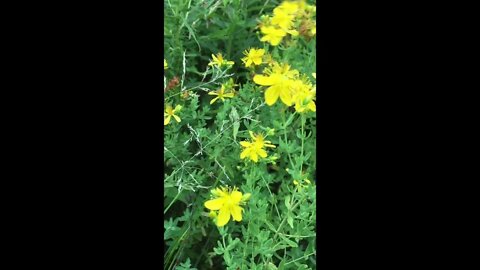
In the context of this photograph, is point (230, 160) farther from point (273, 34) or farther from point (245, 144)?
point (273, 34)

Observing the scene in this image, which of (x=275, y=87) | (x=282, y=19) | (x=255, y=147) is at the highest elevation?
(x=282, y=19)

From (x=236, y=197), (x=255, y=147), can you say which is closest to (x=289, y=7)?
(x=255, y=147)

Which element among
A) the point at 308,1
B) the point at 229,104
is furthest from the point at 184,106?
the point at 308,1

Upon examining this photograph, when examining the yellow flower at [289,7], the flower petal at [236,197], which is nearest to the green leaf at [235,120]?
the flower petal at [236,197]

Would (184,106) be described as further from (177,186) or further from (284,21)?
(284,21)

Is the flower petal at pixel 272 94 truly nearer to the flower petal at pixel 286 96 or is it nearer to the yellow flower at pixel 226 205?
the flower petal at pixel 286 96

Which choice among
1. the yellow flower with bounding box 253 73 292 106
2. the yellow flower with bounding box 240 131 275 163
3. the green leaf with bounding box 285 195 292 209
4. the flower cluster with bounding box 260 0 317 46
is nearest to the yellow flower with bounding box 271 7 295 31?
the flower cluster with bounding box 260 0 317 46
